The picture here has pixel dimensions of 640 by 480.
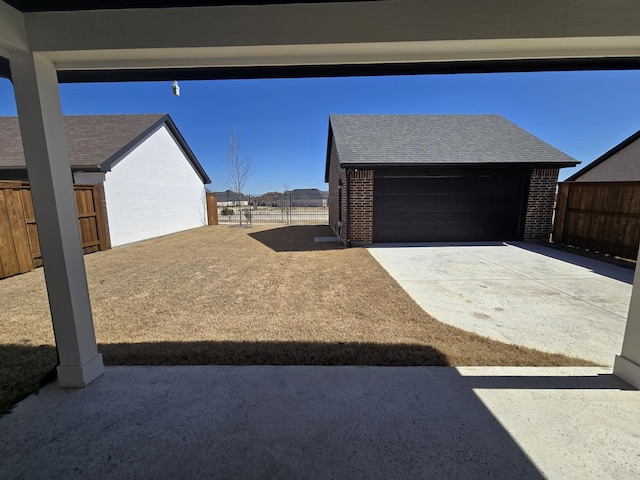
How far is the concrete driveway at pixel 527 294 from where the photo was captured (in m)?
3.50

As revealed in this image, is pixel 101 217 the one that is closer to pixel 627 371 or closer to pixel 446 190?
pixel 446 190

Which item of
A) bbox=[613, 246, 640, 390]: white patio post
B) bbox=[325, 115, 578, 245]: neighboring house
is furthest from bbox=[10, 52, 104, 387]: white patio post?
bbox=[325, 115, 578, 245]: neighboring house

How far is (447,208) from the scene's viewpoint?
1005cm

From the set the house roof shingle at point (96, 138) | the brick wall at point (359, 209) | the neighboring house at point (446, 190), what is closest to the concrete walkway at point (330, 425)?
the brick wall at point (359, 209)

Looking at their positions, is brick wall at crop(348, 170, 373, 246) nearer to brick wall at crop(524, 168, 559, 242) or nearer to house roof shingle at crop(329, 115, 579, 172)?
house roof shingle at crop(329, 115, 579, 172)

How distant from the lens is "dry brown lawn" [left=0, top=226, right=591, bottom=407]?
304 cm

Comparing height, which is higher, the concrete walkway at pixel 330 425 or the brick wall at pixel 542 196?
the brick wall at pixel 542 196

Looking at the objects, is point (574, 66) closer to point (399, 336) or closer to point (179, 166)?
point (399, 336)

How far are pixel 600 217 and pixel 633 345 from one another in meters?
7.30

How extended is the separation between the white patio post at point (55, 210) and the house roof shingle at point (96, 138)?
8251mm

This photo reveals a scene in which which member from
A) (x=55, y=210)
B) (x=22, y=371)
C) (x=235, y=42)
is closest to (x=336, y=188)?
(x=235, y=42)

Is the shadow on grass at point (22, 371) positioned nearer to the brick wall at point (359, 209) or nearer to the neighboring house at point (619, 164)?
the brick wall at point (359, 209)

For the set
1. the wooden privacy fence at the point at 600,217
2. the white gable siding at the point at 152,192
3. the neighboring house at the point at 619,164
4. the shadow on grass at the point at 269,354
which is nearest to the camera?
the shadow on grass at the point at 269,354

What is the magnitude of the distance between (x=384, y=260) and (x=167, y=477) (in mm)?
6570
